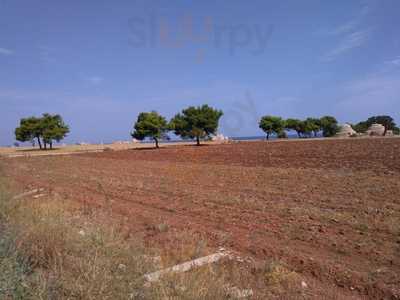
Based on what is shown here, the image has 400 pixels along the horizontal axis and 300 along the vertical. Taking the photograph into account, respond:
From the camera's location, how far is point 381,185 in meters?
10.8

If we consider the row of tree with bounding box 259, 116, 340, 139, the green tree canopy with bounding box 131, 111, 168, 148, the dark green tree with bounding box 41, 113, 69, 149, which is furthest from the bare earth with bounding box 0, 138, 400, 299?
the row of tree with bounding box 259, 116, 340, 139

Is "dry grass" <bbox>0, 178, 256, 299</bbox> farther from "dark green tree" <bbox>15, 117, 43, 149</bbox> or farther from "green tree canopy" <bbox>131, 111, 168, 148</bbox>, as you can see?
"dark green tree" <bbox>15, 117, 43, 149</bbox>

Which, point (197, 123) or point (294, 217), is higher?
point (197, 123)

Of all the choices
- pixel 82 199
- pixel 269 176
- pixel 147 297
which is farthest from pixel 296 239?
pixel 269 176

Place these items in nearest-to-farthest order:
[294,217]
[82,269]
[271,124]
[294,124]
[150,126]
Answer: [82,269], [294,217], [150,126], [271,124], [294,124]

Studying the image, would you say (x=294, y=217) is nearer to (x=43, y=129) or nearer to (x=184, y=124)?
(x=184, y=124)

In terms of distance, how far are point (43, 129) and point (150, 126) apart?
77.2ft

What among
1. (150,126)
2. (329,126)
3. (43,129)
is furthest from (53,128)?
(329,126)

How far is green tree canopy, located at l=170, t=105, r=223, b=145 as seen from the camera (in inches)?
2271

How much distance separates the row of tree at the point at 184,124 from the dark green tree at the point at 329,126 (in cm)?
4545

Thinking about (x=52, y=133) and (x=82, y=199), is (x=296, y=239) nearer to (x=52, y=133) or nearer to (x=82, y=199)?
(x=82, y=199)

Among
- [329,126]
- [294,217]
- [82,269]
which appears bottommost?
[294,217]

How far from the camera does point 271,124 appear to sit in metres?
78.2

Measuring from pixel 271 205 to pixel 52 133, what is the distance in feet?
202
